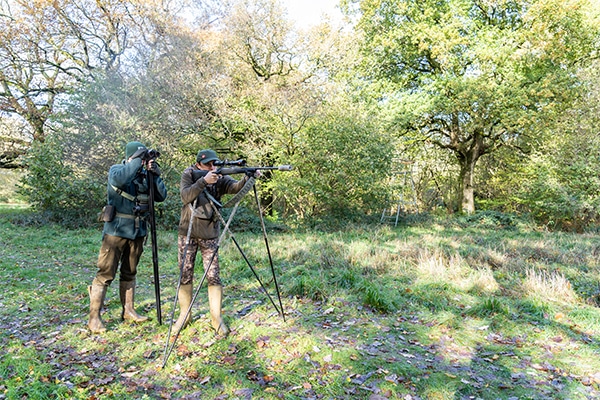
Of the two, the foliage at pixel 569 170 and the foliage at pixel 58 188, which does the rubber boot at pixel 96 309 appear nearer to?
the foliage at pixel 58 188

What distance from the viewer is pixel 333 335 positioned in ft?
14.7

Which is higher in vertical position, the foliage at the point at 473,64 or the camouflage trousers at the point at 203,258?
the foliage at the point at 473,64

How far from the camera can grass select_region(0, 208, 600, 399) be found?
3420 mm

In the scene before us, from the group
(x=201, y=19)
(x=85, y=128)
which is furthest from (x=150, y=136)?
(x=201, y=19)

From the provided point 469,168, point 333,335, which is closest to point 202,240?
point 333,335

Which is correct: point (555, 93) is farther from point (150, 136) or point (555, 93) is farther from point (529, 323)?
Result: point (150, 136)

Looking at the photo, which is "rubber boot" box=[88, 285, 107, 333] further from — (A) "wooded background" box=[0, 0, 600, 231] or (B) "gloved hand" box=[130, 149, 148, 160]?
(A) "wooded background" box=[0, 0, 600, 231]

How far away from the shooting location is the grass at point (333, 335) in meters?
3.42

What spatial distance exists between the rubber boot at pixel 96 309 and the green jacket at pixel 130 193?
2.37 ft

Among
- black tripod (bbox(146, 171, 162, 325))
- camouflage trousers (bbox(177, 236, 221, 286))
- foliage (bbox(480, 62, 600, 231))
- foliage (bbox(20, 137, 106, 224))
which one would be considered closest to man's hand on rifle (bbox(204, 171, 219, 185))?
camouflage trousers (bbox(177, 236, 221, 286))

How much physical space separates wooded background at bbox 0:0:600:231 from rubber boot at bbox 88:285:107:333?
937 centimetres

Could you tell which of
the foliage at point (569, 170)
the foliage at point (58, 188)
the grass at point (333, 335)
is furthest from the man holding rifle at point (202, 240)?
the foliage at point (569, 170)

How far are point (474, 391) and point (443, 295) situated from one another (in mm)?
2639

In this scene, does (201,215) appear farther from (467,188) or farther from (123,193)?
(467,188)
